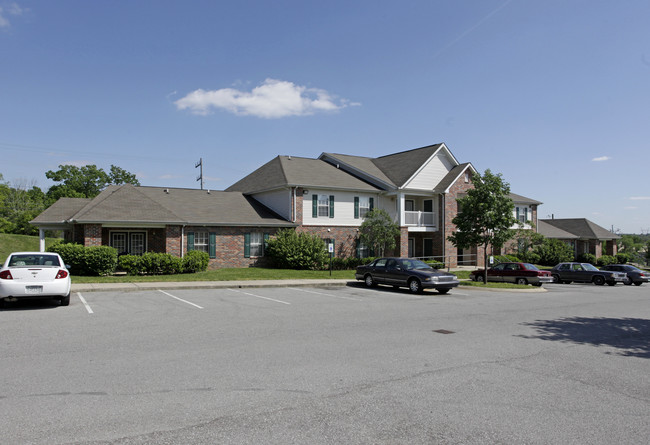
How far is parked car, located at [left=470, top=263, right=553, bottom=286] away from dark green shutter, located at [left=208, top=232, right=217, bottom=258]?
15.1m

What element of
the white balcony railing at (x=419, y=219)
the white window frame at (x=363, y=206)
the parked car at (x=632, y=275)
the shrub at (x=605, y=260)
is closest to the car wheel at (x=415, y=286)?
the white window frame at (x=363, y=206)

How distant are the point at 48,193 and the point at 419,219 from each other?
58.6 m

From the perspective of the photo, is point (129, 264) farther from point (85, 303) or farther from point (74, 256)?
point (85, 303)

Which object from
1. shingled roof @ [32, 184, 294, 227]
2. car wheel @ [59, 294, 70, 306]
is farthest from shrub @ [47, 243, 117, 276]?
car wheel @ [59, 294, 70, 306]

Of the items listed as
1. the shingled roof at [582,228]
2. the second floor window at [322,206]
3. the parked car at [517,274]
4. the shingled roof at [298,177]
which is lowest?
the parked car at [517,274]

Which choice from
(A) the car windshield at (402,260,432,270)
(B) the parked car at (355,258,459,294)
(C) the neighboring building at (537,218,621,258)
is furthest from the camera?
(C) the neighboring building at (537,218,621,258)

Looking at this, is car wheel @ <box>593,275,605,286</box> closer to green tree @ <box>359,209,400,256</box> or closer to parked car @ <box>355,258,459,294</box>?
green tree @ <box>359,209,400,256</box>

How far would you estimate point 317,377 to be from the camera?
21.6 ft

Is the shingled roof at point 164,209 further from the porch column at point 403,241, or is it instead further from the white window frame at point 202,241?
the porch column at point 403,241

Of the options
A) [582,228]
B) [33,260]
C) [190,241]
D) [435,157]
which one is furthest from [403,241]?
[582,228]

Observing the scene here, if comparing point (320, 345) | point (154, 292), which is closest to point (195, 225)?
point (154, 292)

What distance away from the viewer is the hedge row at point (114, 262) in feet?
73.4

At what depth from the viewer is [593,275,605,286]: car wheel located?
28297 millimetres

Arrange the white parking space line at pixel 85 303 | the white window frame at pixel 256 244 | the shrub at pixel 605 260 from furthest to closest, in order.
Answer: the shrub at pixel 605 260, the white window frame at pixel 256 244, the white parking space line at pixel 85 303
